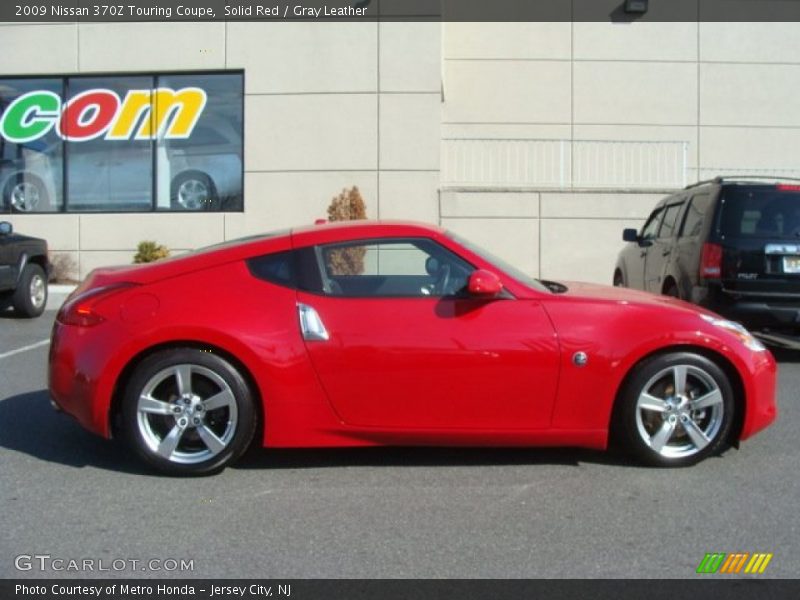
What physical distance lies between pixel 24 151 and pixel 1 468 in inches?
476

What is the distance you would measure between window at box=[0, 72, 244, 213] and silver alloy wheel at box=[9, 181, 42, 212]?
0.02 m

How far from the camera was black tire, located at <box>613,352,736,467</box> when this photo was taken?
16.8 feet

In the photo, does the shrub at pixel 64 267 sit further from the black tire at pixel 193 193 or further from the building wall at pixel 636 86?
the building wall at pixel 636 86

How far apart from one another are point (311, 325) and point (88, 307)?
1298mm

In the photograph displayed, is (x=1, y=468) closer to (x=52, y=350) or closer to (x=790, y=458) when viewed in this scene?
(x=52, y=350)

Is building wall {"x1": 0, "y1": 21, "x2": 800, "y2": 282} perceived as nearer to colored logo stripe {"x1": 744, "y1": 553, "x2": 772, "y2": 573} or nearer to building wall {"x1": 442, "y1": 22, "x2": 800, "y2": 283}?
building wall {"x1": 442, "y1": 22, "x2": 800, "y2": 283}

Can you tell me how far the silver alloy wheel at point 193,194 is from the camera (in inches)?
616

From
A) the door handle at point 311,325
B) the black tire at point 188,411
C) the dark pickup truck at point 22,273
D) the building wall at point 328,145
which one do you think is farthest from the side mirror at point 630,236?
the dark pickup truck at point 22,273

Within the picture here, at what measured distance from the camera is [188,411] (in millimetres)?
5000

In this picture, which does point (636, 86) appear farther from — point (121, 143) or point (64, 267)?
point (64, 267)

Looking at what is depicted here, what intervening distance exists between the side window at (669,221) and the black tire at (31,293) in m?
8.17

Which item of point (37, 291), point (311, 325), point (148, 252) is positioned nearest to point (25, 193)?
point (148, 252)
